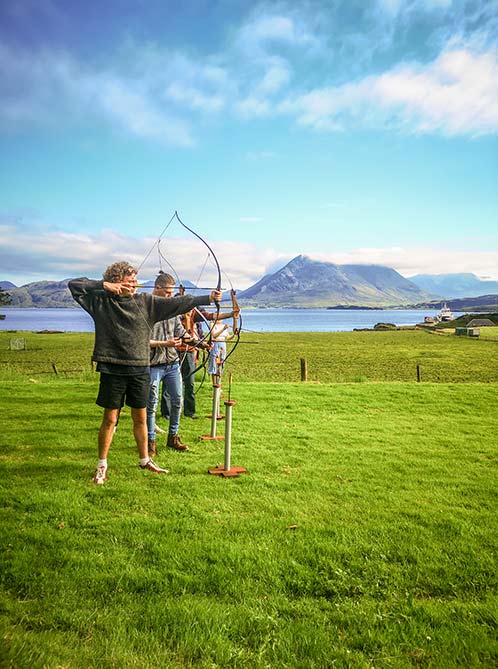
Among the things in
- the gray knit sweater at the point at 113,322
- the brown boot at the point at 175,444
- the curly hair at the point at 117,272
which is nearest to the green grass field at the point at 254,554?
the brown boot at the point at 175,444

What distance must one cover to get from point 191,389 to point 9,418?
3.34 meters

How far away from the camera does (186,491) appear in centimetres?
510

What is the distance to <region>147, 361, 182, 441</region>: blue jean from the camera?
20.7 ft

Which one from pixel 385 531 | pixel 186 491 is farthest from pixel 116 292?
pixel 385 531

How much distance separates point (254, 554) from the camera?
12.2 feet

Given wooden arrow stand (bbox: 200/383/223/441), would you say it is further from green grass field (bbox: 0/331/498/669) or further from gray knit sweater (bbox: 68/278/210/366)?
gray knit sweater (bbox: 68/278/210/366)

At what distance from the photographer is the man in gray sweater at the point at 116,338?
510cm

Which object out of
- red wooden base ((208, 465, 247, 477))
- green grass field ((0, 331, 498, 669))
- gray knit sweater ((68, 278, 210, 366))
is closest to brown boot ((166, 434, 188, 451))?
green grass field ((0, 331, 498, 669))

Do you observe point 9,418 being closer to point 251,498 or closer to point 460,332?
point 251,498

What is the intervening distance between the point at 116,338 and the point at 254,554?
2.65 meters

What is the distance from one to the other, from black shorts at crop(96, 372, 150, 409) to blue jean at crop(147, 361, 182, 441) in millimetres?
963

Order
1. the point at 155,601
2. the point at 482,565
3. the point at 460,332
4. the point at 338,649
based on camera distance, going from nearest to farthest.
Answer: the point at 338,649 → the point at 155,601 → the point at 482,565 → the point at 460,332

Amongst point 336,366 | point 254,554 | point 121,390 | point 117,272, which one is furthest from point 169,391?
point 336,366

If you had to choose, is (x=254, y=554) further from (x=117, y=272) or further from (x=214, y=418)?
(x=214, y=418)
